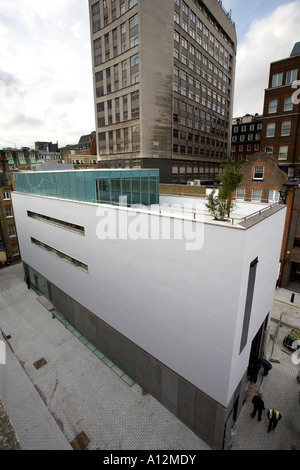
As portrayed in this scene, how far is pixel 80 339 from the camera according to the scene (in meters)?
18.8

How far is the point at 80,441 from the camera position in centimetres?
1164

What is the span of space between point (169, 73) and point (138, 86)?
Answer: 6.67 m

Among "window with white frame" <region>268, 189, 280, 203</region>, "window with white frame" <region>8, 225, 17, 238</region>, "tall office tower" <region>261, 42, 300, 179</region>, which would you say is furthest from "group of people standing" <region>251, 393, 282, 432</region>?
"window with white frame" <region>8, 225, 17, 238</region>

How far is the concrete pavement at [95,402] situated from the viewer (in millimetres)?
11498

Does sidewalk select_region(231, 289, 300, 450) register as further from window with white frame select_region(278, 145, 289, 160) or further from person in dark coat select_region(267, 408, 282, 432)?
window with white frame select_region(278, 145, 289, 160)

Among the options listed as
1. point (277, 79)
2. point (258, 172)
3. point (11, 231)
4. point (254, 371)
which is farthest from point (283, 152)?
point (11, 231)

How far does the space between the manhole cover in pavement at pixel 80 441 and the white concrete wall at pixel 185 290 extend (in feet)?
17.1

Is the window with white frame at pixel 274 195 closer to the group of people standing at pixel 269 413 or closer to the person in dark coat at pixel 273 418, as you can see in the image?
the group of people standing at pixel 269 413

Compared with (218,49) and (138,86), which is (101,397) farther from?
(218,49)

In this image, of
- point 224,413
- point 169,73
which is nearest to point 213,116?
point 169,73

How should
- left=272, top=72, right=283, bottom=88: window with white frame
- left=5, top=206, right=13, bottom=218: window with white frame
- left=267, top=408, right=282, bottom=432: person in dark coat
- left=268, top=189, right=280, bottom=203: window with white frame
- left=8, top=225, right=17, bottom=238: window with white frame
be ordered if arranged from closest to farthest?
left=267, top=408, right=282, bottom=432: person in dark coat → left=268, top=189, right=280, bottom=203: window with white frame → left=272, top=72, right=283, bottom=88: window with white frame → left=5, top=206, right=13, bottom=218: window with white frame → left=8, top=225, right=17, bottom=238: window with white frame

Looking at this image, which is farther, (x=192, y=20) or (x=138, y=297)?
(x=192, y=20)

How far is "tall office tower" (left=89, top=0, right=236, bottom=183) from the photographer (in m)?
31.8

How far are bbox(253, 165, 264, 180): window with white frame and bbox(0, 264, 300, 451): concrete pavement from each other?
50.2 feet
